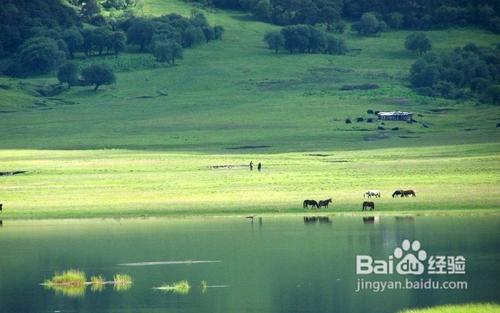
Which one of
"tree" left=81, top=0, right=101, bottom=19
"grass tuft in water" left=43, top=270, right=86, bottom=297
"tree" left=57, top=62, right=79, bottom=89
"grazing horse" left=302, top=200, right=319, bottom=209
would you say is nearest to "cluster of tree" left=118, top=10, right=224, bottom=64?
"tree" left=81, top=0, right=101, bottom=19

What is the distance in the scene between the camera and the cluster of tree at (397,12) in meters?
190

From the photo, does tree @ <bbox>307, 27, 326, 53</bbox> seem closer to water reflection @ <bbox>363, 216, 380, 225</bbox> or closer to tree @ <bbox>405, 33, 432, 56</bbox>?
tree @ <bbox>405, 33, 432, 56</bbox>

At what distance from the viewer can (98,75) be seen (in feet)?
516

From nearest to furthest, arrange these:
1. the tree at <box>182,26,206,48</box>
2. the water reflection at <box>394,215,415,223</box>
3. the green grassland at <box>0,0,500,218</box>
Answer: the water reflection at <box>394,215,415,223</box> → the green grassland at <box>0,0,500,218</box> → the tree at <box>182,26,206,48</box>

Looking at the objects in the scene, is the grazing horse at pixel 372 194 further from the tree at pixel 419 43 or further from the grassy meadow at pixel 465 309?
the tree at pixel 419 43

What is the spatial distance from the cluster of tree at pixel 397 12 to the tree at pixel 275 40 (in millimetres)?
15349

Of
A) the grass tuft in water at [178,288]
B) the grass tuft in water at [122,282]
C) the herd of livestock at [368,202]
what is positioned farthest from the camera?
the herd of livestock at [368,202]

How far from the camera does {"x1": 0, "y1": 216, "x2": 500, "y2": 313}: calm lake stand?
34.8 meters

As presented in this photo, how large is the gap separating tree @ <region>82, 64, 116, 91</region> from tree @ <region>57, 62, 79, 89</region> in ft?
4.42

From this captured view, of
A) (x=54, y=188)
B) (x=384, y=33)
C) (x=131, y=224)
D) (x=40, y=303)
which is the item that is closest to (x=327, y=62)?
(x=384, y=33)

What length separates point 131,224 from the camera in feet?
183

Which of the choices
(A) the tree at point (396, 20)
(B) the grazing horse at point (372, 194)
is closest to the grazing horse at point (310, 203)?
(B) the grazing horse at point (372, 194)

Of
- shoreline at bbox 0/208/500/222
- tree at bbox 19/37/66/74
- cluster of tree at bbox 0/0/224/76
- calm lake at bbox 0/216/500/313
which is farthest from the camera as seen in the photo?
cluster of tree at bbox 0/0/224/76

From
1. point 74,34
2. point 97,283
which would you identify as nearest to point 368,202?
point 97,283
